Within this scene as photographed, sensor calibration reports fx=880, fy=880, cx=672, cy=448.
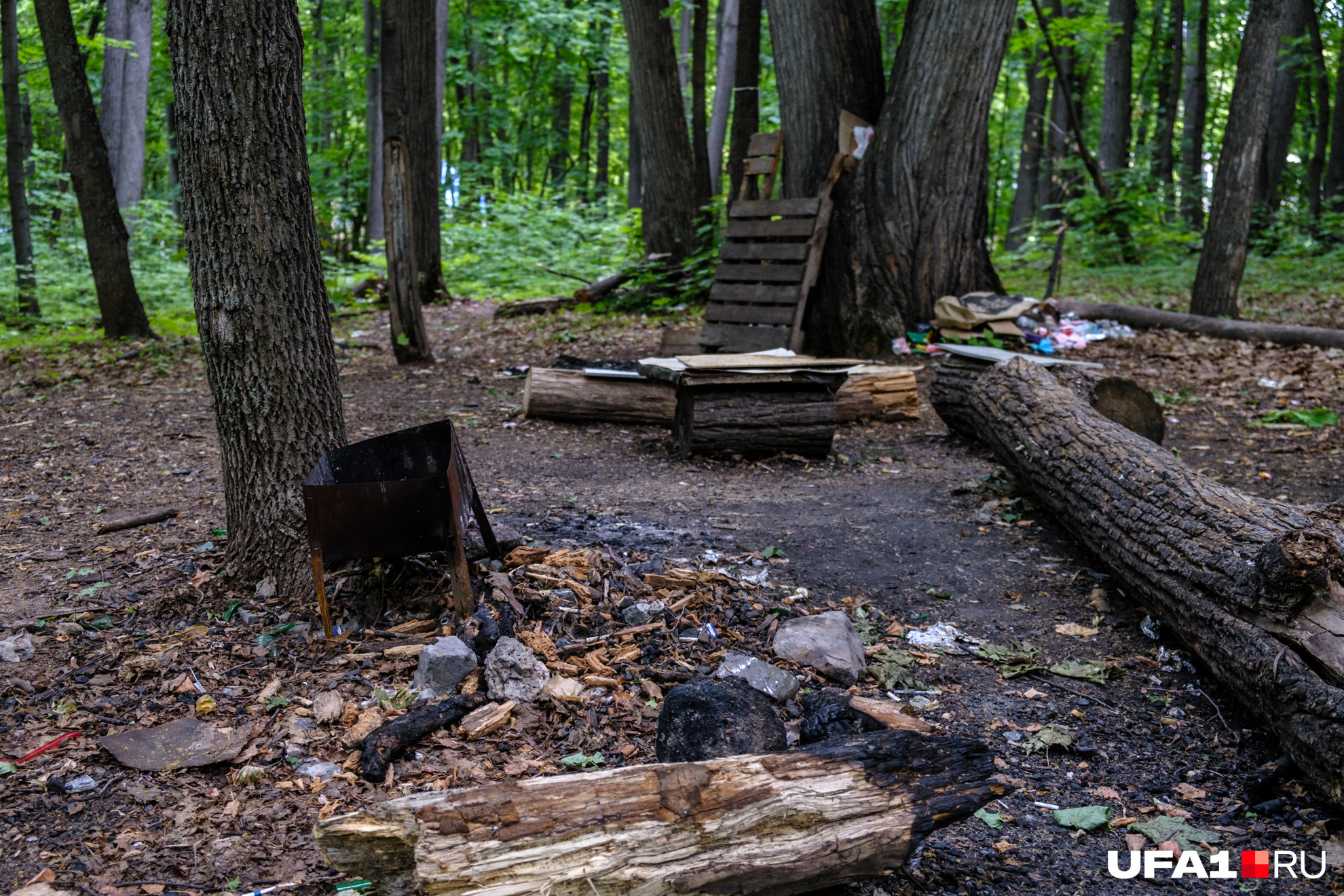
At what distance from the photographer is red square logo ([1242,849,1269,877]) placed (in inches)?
93.9

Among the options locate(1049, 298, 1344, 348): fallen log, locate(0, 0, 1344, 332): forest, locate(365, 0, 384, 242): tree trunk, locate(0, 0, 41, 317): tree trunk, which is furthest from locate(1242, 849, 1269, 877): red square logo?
locate(365, 0, 384, 242): tree trunk

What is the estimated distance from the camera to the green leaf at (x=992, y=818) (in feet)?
8.59

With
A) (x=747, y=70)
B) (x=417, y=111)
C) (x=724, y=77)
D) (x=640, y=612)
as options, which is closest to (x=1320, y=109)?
(x=724, y=77)

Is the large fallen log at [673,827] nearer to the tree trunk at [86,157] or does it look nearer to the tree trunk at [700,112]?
the tree trunk at [86,157]

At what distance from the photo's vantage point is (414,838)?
2039mm

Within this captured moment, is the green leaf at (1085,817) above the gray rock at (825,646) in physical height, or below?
below

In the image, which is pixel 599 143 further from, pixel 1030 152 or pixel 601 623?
pixel 601 623

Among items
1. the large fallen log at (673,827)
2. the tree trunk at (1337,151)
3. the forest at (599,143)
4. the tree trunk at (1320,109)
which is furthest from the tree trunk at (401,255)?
the tree trunk at (1337,151)

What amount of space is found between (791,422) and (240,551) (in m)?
3.81

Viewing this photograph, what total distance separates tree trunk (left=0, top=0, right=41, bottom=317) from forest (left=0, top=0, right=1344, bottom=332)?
0.10m

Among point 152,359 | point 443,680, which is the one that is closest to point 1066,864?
point 443,680

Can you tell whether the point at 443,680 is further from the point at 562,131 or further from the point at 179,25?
the point at 562,131

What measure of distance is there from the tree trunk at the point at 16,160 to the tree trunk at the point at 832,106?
8.81 m

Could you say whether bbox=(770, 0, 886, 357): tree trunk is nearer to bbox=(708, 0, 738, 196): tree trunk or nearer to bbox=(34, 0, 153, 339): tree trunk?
bbox=(708, 0, 738, 196): tree trunk
